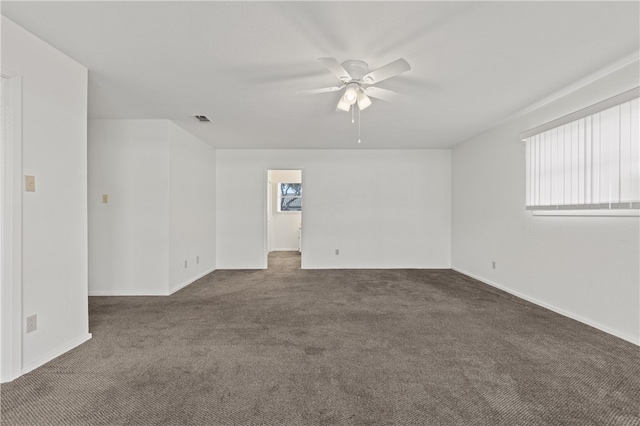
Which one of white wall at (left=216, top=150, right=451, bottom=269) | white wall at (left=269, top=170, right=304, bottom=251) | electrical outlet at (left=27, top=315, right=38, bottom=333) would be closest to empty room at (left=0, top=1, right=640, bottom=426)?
electrical outlet at (left=27, top=315, right=38, bottom=333)

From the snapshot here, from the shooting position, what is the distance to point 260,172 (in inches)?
218

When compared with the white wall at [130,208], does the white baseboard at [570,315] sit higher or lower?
lower

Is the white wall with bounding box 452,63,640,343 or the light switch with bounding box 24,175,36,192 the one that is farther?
the white wall with bounding box 452,63,640,343

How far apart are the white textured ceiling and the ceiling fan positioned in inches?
3.8

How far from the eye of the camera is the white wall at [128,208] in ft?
12.2

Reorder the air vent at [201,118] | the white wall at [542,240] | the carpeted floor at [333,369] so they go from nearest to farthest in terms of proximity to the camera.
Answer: the carpeted floor at [333,369]
the white wall at [542,240]
the air vent at [201,118]

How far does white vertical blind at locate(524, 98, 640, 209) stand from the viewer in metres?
2.32

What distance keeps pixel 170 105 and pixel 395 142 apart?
363cm

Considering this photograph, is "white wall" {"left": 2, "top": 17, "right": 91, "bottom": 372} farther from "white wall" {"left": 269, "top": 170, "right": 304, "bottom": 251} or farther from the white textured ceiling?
"white wall" {"left": 269, "top": 170, "right": 304, "bottom": 251}

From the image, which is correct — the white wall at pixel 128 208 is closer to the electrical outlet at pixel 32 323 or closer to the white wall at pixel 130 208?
the white wall at pixel 130 208

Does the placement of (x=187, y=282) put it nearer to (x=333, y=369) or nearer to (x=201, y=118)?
(x=201, y=118)

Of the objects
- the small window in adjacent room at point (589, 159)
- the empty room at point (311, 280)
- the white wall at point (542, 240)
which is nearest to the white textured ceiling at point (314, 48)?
the empty room at point (311, 280)

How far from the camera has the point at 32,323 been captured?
1.95m

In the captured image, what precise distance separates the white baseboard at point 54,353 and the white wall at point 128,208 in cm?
141
